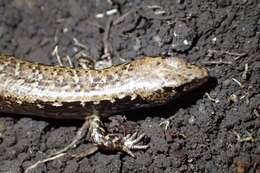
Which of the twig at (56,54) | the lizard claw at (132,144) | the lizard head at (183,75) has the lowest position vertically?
the lizard claw at (132,144)

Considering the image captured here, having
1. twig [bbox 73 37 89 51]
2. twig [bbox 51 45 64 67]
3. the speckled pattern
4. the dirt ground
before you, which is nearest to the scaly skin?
the speckled pattern

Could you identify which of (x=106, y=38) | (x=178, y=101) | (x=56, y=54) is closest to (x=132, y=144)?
(x=178, y=101)

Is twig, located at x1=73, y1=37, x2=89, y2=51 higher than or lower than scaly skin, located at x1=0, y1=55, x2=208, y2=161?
higher

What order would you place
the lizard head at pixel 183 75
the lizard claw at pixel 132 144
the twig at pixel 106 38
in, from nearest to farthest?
the lizard head at pixel 183 75, the lizard claw at pixel 132 144, the twig at pixel 106 38

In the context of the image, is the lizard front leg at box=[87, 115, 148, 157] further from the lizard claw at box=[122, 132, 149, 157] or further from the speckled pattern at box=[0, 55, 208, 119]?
the speckled pattern at box=[0, 55, 208, 119]

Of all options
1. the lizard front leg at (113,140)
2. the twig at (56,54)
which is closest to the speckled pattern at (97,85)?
the lizard front leg at (113,140)

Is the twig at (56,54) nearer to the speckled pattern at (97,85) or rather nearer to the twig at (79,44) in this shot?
the twig at (79,44)

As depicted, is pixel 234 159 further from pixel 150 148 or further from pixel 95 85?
pixel 95 85
